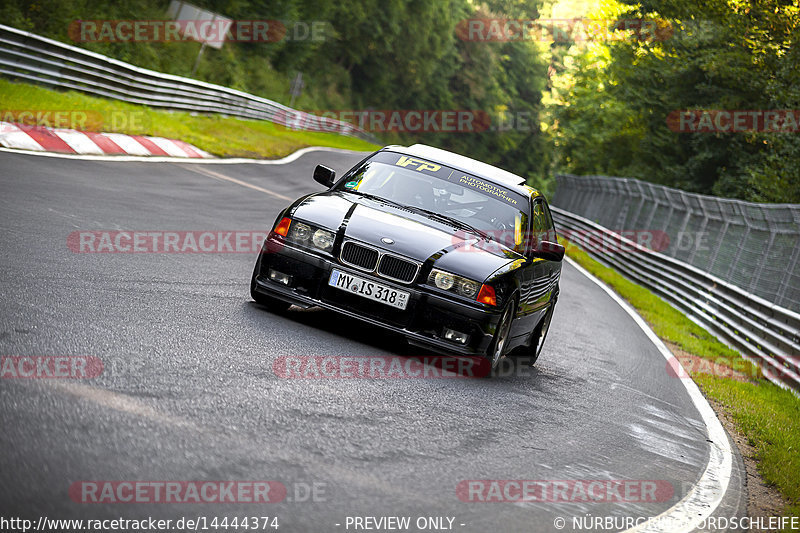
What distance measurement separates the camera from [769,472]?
23.6 feet

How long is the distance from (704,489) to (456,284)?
222cm

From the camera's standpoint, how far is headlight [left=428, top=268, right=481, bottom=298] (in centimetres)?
730

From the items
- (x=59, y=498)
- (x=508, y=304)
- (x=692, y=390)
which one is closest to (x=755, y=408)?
(x=692, y=390)

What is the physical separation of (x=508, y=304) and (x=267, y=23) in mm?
48979

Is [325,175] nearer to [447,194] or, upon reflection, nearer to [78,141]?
[447,194]

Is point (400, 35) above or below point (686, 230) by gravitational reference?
above

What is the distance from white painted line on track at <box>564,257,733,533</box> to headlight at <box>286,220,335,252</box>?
3090 millimetres

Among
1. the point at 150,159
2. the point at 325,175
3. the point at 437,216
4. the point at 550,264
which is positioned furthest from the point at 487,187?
the point at 150,159

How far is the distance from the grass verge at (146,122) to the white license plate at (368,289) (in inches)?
405

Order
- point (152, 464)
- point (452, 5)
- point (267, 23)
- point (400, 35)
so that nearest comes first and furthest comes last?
point (152, 464)
point (267, 23)
point (400, 35)
point (452, 5)

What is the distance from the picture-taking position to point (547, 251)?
856 cm

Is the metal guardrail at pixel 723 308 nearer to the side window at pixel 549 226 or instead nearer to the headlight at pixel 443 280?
the side window at pixel 549 226

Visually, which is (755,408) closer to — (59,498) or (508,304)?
(508,304)

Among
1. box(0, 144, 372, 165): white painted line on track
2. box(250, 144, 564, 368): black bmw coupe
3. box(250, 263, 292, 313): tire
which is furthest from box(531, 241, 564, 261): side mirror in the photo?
box(0, 144, 372, 165): white painted line on track
